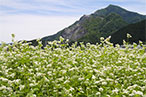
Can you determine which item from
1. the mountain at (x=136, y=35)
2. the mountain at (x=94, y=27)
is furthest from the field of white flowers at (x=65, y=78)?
the mountain at (x=94, y=27)

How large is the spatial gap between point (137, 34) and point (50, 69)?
19.2 meters

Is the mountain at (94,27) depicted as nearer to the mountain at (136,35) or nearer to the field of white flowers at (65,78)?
the mountain at (136,35)

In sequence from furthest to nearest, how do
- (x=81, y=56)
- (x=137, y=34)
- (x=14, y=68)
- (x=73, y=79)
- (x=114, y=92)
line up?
(x=137, y=34) < (x=81, y=56) < (x=14, y=68) < (x=73, y=79) < (x=114, y=92)

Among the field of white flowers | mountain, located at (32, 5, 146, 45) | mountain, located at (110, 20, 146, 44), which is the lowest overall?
the field of white flowers

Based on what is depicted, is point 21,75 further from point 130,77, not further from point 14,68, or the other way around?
point 130,77

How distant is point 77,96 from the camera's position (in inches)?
186

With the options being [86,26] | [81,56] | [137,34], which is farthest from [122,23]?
[81,56]

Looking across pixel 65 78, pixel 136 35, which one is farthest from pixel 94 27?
pixel 65 78

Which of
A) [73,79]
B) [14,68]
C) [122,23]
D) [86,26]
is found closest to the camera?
[73,79]

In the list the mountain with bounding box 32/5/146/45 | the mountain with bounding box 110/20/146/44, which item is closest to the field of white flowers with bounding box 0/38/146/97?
the mountain with bounding box 110/20/146/44

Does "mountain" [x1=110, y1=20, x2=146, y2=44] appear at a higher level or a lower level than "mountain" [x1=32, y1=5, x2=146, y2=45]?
lower

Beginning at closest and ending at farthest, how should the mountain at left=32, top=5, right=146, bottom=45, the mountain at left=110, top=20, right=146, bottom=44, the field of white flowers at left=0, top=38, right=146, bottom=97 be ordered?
the field of white flowers at left=0, top=38, right=146, bottom=97, the mountain at left=110, top=20, right=146, bottom=44, the mountain at left=32, top=5, right=146, bottom=45

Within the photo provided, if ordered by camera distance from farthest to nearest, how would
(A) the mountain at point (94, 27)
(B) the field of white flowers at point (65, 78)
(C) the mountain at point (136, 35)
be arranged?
(A) the mountain at point (94, 27) < (C) the mountain at point (136, 35) < (B) the field of white flowers at point (65, 78)

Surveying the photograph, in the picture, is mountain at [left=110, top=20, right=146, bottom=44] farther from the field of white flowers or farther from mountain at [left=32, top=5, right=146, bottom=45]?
mountain at [left=32, top=5, right=146, bottom=45]
